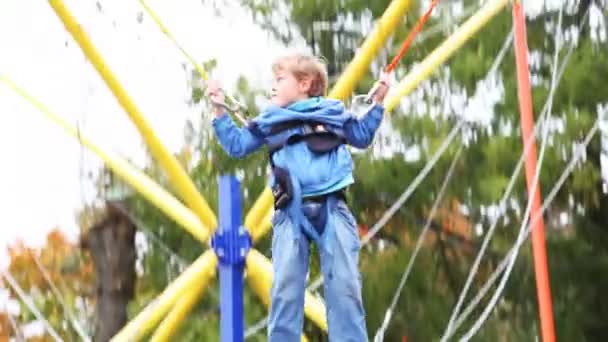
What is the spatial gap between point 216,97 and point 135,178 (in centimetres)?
247

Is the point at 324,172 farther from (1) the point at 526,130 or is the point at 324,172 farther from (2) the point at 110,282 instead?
(2) the point at 110,282

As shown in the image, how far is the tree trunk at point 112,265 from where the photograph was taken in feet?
27.2

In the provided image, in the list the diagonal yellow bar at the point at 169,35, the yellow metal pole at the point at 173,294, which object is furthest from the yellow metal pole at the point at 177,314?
the diagonal yellow bar at the point at 169,35

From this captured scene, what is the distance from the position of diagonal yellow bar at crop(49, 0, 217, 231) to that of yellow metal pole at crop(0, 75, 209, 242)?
0.20 m

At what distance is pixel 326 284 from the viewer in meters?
2.66

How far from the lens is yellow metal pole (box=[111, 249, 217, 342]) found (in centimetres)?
→ 479

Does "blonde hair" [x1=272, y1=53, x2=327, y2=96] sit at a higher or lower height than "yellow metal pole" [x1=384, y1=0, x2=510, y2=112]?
higher

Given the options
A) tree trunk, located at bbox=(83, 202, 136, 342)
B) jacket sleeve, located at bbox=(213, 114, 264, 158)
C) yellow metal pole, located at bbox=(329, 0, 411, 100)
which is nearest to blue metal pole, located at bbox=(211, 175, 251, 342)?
yellow metal pole, located at bbox=(329, 0, 411, 100)

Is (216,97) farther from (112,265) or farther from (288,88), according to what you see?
(112,265)

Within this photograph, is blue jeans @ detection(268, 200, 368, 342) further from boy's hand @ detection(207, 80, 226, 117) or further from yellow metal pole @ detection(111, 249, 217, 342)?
yellow metal pole @ detection(111, 249, 217, 342)

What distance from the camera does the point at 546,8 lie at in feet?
27.8

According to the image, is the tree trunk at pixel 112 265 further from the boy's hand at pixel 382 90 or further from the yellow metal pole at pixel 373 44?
the boy's hand at pixel 382 90

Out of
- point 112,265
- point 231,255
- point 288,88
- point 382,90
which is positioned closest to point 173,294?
point 231,255

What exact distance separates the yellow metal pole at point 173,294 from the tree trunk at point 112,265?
3.13m
